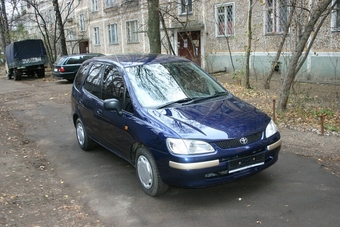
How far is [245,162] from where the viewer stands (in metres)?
4.01

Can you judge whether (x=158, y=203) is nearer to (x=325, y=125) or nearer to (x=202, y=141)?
(x=202, y=141)

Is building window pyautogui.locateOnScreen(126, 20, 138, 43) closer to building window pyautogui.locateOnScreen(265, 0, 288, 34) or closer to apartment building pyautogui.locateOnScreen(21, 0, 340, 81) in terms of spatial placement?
apartment building pyautogui.locateOnScreen(21, 0, 340, 81)

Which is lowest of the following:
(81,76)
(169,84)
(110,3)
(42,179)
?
(42,179)

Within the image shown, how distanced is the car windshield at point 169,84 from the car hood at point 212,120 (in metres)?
0.27

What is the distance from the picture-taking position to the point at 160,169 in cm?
406

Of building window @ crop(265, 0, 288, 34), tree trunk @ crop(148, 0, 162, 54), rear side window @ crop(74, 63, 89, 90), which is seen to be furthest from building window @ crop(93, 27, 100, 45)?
rear side window @ crop(74, 63, 89, 90)

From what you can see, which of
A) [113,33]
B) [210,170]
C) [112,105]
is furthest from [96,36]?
[210,170]

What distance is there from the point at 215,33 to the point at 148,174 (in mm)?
16759

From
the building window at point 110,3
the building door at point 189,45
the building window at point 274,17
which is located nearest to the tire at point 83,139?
the building window at point 274,17

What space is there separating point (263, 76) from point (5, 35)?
28.8 metres

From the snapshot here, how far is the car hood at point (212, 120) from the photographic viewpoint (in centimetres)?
392

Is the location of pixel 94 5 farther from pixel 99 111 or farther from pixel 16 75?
pixel 99 111

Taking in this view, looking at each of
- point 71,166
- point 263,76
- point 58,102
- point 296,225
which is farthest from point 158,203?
point 263,76

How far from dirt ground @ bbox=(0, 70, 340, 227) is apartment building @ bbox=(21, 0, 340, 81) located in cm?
590
